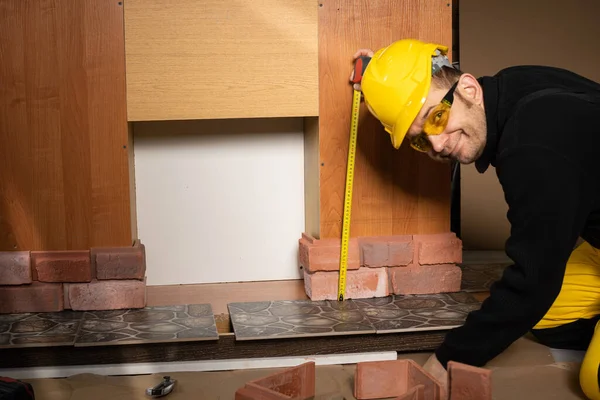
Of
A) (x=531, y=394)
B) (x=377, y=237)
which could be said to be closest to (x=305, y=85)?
(x=377, y=237)

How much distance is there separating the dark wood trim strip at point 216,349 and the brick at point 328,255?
0.41m

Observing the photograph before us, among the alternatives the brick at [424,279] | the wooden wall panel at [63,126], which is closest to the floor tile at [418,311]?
the brick at [424,279]

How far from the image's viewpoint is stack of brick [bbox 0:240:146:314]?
2777 mm

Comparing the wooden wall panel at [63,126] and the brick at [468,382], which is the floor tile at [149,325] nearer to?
the wooden wall panel at [63,126]

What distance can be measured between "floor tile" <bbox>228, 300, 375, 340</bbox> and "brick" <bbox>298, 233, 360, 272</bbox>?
14 centimetres

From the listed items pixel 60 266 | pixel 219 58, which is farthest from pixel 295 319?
pixel 219 58

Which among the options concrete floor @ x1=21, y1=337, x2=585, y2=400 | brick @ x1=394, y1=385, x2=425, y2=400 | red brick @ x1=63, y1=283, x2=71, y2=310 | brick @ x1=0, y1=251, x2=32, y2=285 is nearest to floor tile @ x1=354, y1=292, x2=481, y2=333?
concrete floor @ x1=21, y1=337, x2=585, y2=400

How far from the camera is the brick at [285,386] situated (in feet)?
6.70

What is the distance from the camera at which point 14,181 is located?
278 centimetres

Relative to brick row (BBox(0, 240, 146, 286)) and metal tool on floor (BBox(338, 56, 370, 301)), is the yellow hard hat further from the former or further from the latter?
brick row (BBox(0, 240, 146, 286))

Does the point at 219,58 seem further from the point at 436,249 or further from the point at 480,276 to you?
the point at 480,276

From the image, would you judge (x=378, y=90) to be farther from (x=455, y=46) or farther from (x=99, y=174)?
(x=455, y=46)

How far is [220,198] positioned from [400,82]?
1.34m

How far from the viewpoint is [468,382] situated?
2062 millimetres
